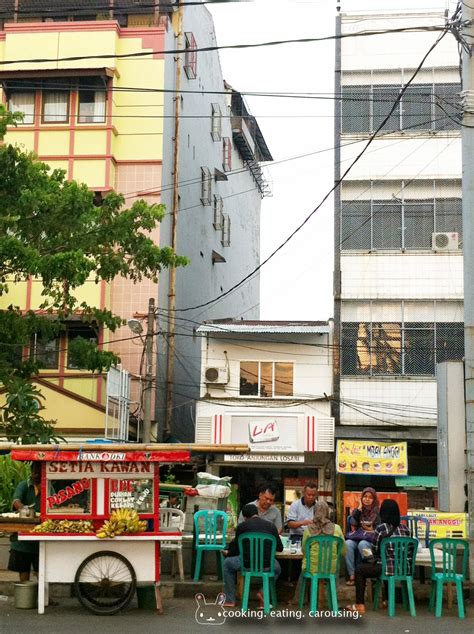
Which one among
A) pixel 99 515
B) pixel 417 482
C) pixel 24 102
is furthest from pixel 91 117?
pixel 99 515

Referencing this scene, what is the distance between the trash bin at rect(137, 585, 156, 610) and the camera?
12734mm

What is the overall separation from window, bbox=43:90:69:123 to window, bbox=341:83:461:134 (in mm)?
9102

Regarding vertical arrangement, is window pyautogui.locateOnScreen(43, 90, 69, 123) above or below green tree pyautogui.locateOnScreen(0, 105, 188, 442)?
above

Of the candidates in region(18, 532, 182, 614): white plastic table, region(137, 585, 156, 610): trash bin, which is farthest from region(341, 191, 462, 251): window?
region(18, 532, 182, 614): white plastic table

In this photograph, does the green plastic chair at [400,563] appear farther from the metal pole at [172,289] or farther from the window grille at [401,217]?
the window grille at [401,217]

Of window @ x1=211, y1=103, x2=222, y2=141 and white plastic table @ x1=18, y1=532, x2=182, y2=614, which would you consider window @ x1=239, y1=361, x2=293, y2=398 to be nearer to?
window @ x1=211, y1=103, x2=222, y2=141

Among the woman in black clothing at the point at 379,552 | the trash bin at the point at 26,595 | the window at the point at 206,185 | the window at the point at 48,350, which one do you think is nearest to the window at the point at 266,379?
the window at the point at 48,350

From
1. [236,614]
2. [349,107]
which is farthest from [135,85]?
[236,614]

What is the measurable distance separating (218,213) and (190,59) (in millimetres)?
7190

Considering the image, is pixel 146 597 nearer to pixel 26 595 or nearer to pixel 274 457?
pixel 26 595

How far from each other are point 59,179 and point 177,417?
51.6 ft

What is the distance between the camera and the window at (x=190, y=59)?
3603 centimetres

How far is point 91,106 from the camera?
103 ft

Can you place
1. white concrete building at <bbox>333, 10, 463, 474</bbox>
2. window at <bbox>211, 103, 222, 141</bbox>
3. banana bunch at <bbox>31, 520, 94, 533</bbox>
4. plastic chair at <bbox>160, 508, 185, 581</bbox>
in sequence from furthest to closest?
window at <bbox>211, 103, 222, 141</bbox> < white concrete building at <bbox>333, 10, 463, 474</bbox> < plastic chair at <bbox>160, 508, 185, 581</bbox> < banana bunch at <bbox>31, 520, 94, 533</bbox>
